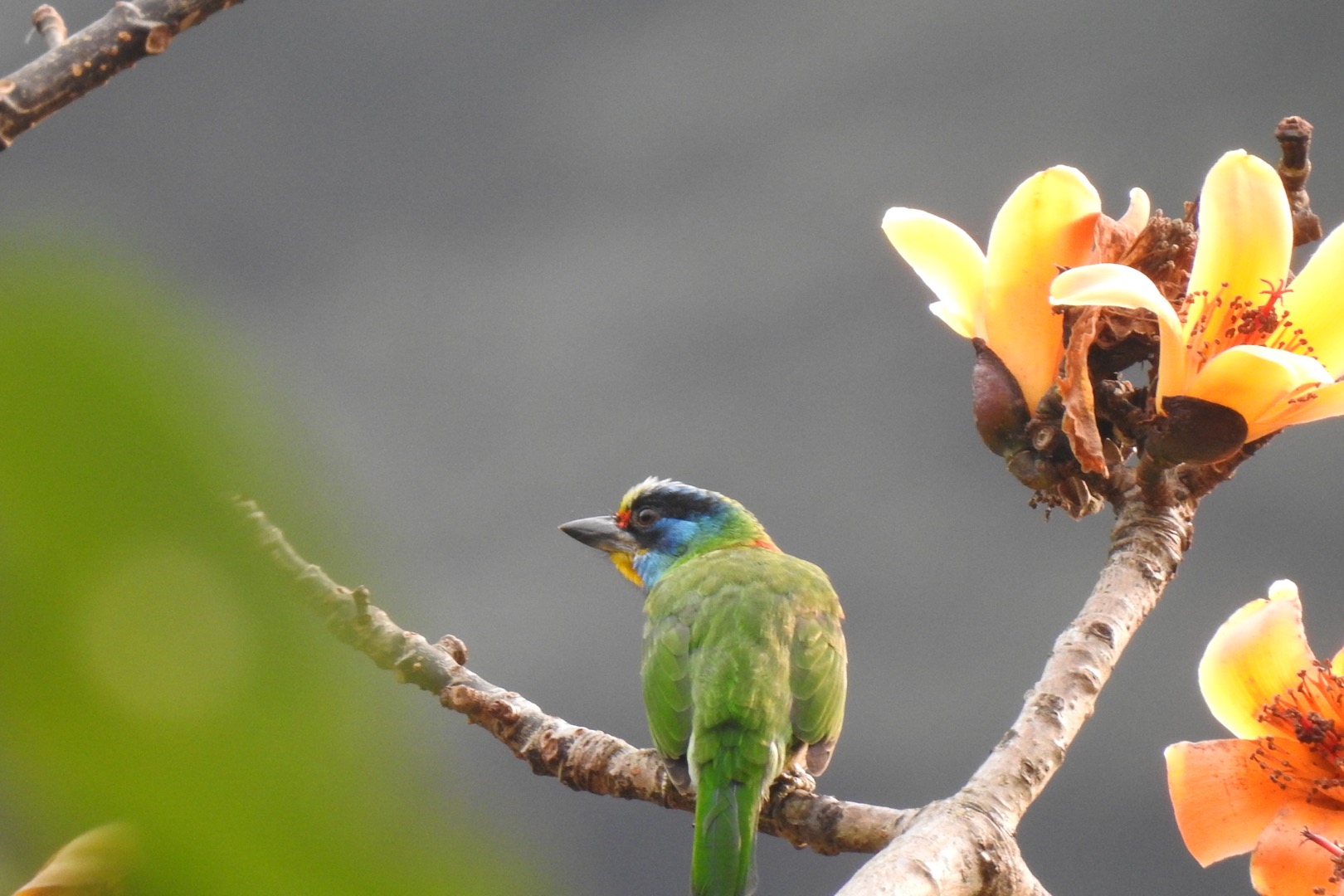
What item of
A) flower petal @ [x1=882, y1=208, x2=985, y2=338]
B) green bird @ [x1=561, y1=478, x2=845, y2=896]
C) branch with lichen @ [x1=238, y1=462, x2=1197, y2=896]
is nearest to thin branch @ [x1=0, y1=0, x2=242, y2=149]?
branch with lichen @ [x1=238, y1=462, x2=1197, y2=896]

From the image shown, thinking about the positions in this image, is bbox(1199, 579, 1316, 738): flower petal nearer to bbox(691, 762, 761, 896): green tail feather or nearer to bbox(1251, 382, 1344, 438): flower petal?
bbox(1251, 382, 1344, 438): flower petal

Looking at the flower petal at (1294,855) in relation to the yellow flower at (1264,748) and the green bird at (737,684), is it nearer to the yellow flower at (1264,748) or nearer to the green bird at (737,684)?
the yellow flower at (1264,748)

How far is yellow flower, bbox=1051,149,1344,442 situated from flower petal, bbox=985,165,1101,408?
0.05 m

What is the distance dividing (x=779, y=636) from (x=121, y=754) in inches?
40.9

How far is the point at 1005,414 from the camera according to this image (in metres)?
0.64

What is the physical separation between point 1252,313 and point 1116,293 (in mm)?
114

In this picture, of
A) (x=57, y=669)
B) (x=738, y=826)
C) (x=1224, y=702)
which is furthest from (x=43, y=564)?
(x=738, y=826)

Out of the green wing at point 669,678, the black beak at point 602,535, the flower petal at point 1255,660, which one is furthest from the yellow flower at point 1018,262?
the black beak at point 602,535

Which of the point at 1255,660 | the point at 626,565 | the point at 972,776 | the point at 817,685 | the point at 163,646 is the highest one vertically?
the point at 626,565

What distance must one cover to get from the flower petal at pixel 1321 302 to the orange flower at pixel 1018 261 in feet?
0.26

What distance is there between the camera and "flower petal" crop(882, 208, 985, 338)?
0.63 meters

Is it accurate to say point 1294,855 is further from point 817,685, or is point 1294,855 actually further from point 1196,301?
point 817,685

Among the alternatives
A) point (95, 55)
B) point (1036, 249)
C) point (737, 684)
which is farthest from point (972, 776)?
point (737, 684)

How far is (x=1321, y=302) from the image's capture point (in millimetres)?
604
